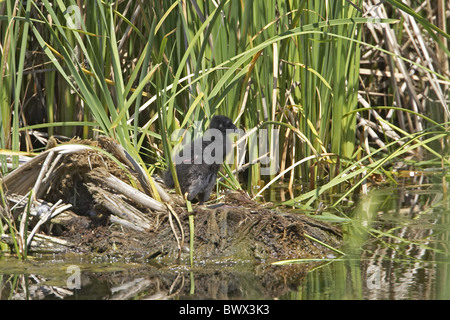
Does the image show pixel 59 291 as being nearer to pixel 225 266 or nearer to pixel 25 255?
pixel 25 255

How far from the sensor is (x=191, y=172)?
13.1 ft

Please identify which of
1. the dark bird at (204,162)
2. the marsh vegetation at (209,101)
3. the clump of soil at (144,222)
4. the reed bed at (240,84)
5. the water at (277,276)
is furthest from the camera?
the reed bed at (240,84)

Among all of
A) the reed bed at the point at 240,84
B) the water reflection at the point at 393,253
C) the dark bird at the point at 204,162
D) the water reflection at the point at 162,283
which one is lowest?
the water reflection at the point at 162,283

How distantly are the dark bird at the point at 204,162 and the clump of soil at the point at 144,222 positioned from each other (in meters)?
0.20

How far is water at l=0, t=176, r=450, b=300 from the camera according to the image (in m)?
2.72

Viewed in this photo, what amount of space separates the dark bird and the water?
851 mm

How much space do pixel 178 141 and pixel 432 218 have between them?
70.9 inches

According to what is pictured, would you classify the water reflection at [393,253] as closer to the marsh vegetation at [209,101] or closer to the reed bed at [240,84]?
the marsh vegetation at [209,101]

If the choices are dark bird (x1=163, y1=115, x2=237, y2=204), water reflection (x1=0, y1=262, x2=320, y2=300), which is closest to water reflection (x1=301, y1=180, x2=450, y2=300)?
water reflection (x1=0, y1=262, x2=320, y2=300)

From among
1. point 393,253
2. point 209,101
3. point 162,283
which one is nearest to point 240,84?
point 209,101

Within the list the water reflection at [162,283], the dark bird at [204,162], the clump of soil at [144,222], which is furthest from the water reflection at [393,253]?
the dark bird at [204,162]

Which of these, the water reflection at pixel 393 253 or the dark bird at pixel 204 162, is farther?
the dark bird at pixel 204 162

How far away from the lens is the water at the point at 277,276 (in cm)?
272
